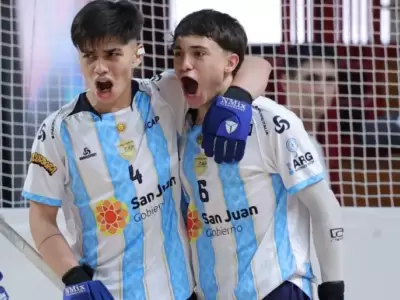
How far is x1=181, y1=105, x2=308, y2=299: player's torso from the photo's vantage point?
1.52 m

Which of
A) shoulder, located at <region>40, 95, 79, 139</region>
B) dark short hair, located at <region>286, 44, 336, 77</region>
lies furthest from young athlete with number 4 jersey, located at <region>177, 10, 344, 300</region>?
dark short hair, located at <region>286, 44, 336, 77</region>

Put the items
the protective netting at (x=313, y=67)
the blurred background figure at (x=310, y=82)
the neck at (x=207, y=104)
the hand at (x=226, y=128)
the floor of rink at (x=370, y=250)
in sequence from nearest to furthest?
the hand at (x=226, y=128)
the neck at (x=207, y=104)
the floor of rink at (x=370, y=250)
the protective netting at (x=313, y=67)
the blurred background figure at (x=310, y=82)

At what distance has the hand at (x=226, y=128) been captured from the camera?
147 cm

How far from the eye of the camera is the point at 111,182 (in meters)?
1.54

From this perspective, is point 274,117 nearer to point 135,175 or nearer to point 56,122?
point 135,175

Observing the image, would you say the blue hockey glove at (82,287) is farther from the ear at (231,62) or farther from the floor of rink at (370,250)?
the floor of rink at (370,250)

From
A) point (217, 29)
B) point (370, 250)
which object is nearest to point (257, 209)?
point (217, 29)

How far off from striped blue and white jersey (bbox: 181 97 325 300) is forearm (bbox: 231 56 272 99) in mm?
37

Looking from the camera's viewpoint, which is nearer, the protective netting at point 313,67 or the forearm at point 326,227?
the forearm at point 326,227

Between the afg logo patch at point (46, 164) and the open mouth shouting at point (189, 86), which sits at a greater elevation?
the open mouth shouting at point (189, 86)

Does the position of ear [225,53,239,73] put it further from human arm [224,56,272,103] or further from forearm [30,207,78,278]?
forearm [30,207,78,278]

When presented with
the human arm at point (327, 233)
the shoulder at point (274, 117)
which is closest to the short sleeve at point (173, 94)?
the shoulder at point (274, 117)

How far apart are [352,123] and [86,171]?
4.63 feet

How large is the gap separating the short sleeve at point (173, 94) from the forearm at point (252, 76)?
0.10 meters
